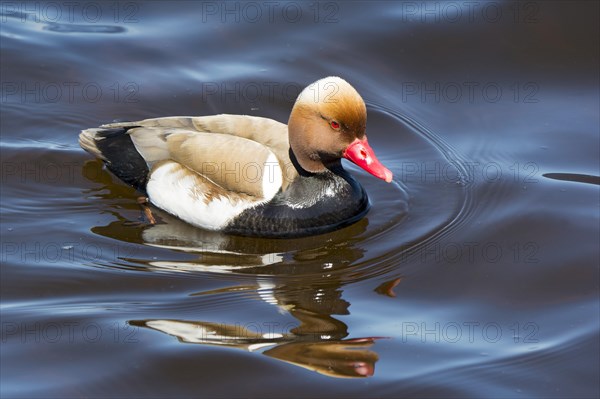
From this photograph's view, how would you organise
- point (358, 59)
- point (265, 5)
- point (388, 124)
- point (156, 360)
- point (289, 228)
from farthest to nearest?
point (265, 5), point (358, 59), point (388, 124), point (289, 228), point (156, 360)

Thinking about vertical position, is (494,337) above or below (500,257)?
below

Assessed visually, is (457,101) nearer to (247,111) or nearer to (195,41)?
(247,111)

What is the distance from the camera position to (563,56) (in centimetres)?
1020

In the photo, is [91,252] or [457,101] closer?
[91,252]

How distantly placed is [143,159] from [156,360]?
2.29 m

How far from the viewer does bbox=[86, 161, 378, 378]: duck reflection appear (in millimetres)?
6297

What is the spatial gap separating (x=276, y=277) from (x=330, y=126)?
119 centimetres

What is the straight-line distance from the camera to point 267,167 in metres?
7.62

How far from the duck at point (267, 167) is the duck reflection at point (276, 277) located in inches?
5.2

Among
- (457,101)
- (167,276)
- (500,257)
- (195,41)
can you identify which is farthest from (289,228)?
(195,41)
